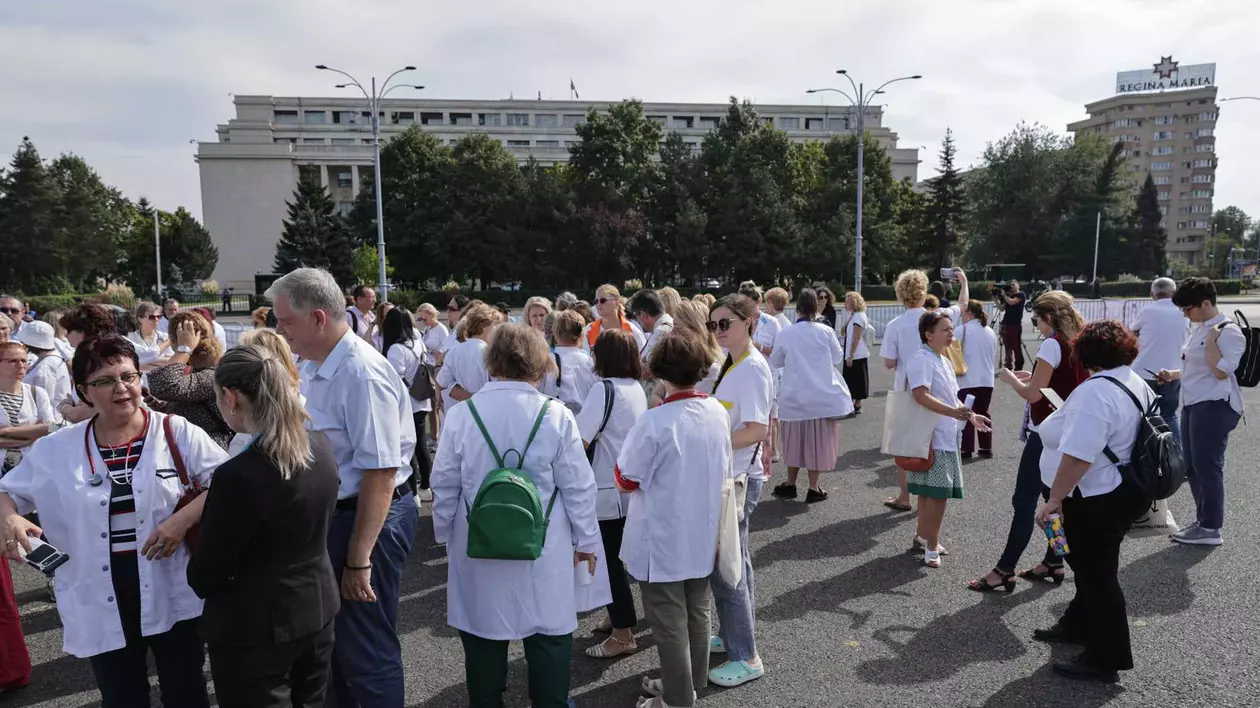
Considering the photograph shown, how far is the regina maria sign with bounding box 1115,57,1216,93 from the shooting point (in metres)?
117

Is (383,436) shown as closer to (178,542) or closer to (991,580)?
(178,542)

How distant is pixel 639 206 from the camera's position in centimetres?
4922

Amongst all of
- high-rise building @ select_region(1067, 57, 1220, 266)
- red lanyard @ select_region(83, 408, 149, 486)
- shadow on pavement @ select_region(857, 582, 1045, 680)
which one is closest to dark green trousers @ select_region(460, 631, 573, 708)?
red lanyard @ select_region(83, 408, 149, 486)

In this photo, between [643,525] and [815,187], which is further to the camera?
[815,187]

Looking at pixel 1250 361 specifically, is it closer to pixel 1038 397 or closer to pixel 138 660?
pixel 1038 397

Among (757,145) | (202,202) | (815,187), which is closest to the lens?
(757,145)

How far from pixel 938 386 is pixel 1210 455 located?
2262mm

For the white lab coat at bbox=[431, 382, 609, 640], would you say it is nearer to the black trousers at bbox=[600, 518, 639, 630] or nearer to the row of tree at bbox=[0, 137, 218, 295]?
the black trousers at bbox=[600, 518, 639, 630]

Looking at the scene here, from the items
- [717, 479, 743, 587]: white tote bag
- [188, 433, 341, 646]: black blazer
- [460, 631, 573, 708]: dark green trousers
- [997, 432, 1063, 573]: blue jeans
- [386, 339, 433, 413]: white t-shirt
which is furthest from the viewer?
[386, 339, 433, 413]: white t-shirt

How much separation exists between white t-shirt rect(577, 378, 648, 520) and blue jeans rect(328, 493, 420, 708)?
1134mm

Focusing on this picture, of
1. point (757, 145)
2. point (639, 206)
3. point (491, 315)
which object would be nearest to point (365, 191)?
point (639, 206)

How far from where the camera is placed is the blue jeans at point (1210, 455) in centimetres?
559

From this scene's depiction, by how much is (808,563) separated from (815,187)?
5049 cm

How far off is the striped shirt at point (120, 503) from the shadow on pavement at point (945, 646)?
11.2 ft
